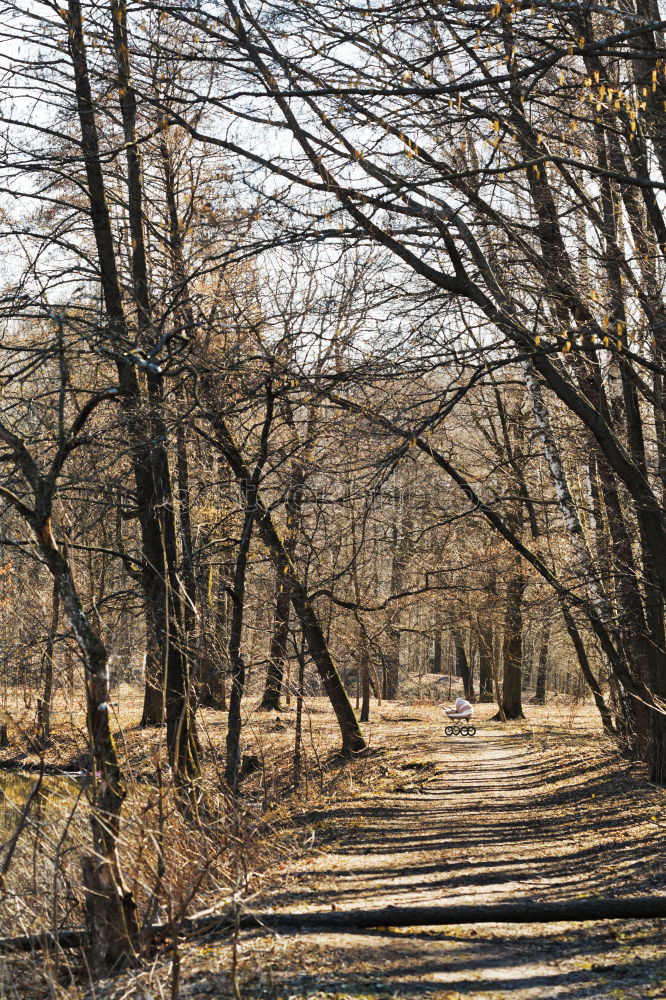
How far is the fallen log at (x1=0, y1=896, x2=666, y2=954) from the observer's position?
214 inches

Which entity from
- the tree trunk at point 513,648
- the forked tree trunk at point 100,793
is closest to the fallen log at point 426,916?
the forked tree trunk at point 100,793

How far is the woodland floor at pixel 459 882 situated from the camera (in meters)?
4.73

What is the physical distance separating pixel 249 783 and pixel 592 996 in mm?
10421

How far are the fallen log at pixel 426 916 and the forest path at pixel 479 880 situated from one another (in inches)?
3.6

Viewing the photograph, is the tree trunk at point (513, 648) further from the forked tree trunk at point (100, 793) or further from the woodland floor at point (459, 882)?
the forked tree trunk at point (100, 793)

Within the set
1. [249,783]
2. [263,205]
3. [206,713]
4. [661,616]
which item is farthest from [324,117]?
[206,713]

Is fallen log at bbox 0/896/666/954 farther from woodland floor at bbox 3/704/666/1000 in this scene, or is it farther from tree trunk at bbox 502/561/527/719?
tree trunk at bbox 502/561/527/719

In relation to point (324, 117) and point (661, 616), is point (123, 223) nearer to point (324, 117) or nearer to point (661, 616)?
point (324, 117)

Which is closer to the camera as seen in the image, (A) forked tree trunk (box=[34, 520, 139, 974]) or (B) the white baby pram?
(A) forked tree trunk (box=[34, 520, 139, 974])

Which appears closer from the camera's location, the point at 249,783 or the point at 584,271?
the point at 584,271

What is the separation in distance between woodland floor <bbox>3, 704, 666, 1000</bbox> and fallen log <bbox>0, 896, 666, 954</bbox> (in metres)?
0.09

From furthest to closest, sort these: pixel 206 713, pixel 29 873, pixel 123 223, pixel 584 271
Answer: pixel 206 713
pixel 123 223
pixel 584 271
pixel 29 873

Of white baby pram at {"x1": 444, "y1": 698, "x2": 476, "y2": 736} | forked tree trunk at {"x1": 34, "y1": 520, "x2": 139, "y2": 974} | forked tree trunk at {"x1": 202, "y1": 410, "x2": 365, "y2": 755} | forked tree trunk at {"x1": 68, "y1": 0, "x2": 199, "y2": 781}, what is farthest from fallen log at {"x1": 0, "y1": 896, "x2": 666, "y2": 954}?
white baby pram at {"x1": 444, "y1": 698, "x2": 476, "y2": 736}

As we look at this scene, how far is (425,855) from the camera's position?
7793mm
